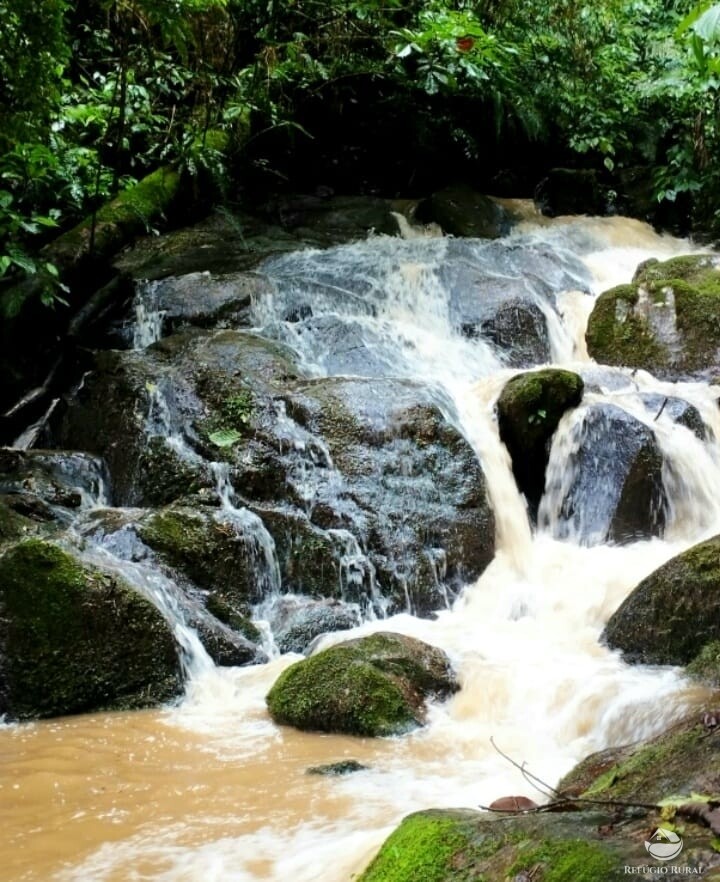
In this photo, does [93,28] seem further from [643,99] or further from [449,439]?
[643,99]

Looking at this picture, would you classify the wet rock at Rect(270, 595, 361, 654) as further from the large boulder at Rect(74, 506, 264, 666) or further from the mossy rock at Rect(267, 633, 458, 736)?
the mossy rock at Rect(267, 633, 458, 736)

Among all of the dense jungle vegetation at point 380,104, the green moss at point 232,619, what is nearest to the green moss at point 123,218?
the dense jungle vegetation at point 380,104

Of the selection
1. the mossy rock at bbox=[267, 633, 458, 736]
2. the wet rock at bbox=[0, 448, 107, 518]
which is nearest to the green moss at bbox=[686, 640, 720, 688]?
the mossy rock at bbox=[267, 633, 458, 736]

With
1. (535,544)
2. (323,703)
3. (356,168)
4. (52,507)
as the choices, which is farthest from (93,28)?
(323,703)

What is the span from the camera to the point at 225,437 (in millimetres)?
7555

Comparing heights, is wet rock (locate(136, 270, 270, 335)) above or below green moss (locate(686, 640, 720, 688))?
above

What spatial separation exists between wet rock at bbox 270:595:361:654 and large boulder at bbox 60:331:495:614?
249mm

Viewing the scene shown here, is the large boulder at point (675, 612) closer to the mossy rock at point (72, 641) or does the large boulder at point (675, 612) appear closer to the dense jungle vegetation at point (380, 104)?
the mossy rock at point (72, 641)

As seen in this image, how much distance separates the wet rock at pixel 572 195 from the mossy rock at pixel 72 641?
38.0 ft

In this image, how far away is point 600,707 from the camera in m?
4.43

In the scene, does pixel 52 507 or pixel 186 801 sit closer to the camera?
pixel 186 801

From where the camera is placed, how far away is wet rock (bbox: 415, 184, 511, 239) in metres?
13.1

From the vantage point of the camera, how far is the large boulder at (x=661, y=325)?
31.9 ft

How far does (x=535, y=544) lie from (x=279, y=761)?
13.4 feet
